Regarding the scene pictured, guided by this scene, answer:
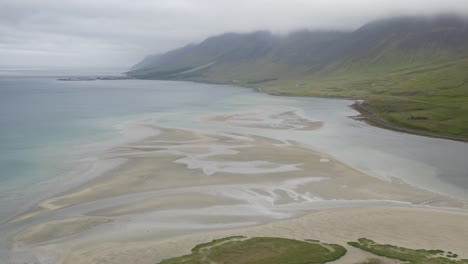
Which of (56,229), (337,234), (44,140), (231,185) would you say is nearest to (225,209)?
(231,185)

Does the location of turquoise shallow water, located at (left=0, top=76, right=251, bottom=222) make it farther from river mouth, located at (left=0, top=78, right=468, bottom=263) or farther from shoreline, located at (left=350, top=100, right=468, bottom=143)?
shoreline, located at (left=350, top=100, right=468, bottom=143)

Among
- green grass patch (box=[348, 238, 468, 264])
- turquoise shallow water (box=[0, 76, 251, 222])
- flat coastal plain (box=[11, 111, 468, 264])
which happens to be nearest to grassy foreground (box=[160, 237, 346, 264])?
flat coastal plain (box=[11, 111, 468, 264])

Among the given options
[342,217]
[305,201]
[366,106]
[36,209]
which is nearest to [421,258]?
[342,217]

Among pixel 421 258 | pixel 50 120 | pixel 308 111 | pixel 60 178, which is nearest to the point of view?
pixel 421 258

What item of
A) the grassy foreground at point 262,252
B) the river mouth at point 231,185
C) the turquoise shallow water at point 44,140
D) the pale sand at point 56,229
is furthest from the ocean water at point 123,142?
the grassy foreground at point 262,252

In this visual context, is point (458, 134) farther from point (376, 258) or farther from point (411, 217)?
point (376, 258)

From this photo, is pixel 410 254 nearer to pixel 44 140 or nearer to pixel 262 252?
pixel 262 252

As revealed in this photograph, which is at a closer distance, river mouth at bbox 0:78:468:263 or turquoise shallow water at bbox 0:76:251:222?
river mouth at bbox 0:78:468:263
